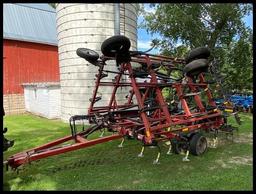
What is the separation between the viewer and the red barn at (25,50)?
14.6 m

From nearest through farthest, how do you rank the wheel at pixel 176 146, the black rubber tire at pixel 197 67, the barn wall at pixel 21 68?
the wheel at pixel 176 146, the black rubber tire at pixel 197 67, the barn wall at pixel 21 68

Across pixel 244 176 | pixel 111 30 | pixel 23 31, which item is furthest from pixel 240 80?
pixel 23 31

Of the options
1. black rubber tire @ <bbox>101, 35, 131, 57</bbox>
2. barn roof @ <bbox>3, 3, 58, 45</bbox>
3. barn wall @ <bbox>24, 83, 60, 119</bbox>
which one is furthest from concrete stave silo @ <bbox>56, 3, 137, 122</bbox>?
barn roof @ <bbox>3, 3, 58, 45</bbox>

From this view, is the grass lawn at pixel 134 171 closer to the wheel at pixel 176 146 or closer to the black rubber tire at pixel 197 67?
the wheel at pixel 176 146

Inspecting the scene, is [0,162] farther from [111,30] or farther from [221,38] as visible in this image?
[221,38]

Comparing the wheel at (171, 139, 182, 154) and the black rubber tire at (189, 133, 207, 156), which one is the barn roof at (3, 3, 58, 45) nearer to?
the wheel at (171, 139, 182, 154)

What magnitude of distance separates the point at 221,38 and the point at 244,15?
1.26 m

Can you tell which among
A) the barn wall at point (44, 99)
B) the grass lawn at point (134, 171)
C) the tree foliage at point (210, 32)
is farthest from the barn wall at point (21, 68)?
the grass lawn at point (134, 171)

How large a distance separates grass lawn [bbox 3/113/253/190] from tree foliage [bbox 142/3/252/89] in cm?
613

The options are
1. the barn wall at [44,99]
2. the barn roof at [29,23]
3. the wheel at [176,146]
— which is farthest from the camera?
the barn roof at [29,23]

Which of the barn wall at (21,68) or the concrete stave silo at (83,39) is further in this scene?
the barn wall at (21,68)

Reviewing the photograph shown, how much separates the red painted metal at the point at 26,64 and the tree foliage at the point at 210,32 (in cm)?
575

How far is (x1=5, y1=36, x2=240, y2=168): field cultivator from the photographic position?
5012 mm

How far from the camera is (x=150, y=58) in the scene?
5992mm
